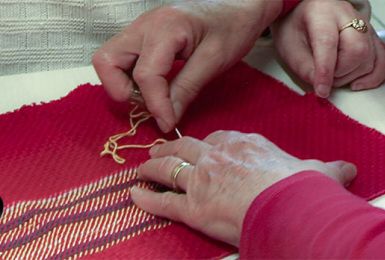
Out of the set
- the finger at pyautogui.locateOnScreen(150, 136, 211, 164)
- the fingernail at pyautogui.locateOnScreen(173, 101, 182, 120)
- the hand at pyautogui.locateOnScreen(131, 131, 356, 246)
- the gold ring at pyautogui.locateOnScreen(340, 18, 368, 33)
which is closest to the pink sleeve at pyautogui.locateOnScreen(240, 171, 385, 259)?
the hand at pyautogui.locateOnScreen(131, 131, 356, 246)

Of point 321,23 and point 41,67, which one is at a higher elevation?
point 321,23

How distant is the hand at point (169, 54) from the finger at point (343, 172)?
215 millimetres

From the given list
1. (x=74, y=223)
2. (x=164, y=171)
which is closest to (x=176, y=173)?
(x=164, y=171)

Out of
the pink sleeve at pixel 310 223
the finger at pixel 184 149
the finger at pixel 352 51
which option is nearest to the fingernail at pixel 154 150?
the finger at pixel 184 149

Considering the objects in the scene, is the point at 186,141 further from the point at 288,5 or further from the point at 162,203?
the point at 288,5

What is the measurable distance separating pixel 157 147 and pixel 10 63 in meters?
0.31

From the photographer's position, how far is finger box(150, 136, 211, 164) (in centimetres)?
69

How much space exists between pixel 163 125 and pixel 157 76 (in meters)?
0.06

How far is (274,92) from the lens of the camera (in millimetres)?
856

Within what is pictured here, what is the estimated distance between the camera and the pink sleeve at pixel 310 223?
0.52 metres

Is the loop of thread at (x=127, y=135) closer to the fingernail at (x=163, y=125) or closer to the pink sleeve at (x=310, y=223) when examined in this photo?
the fingernail at (x=163, y=125)

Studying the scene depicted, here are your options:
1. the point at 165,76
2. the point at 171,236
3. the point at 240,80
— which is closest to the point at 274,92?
the point at 240,80

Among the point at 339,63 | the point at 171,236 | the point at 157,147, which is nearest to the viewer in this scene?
the point at 171,236

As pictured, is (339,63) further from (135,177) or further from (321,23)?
(135,177)
